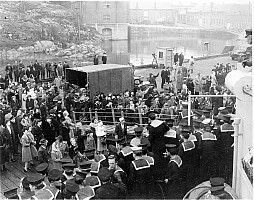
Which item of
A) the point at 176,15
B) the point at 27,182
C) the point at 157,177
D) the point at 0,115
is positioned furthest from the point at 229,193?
the point at 176,15

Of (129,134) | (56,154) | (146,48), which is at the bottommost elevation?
(56,154)

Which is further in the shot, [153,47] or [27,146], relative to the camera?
[153,47]

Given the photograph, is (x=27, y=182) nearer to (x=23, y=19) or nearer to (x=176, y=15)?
(x=23, y=19)

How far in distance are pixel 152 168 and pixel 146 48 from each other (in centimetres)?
5349

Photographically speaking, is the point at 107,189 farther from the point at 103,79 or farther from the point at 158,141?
the point at 103,79

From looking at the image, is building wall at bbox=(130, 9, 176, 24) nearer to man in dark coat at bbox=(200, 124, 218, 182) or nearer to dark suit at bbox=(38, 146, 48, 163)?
dark suit at bbox=(38, 146, 48, 163)

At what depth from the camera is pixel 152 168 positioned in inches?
247

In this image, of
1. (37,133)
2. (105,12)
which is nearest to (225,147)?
(37,133)

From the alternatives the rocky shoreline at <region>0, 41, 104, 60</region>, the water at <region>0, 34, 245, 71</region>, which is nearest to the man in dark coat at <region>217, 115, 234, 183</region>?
the water at <region>0, 34, 245, 71</region>

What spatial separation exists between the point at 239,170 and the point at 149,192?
238 cm

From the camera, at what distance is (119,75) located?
54.1 feet

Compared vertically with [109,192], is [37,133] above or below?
below

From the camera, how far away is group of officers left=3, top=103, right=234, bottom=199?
5270mm

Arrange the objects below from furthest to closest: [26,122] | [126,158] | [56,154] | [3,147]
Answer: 1. [26,122]
2. [3,147]
3. [56,154]
4. [126,158]
